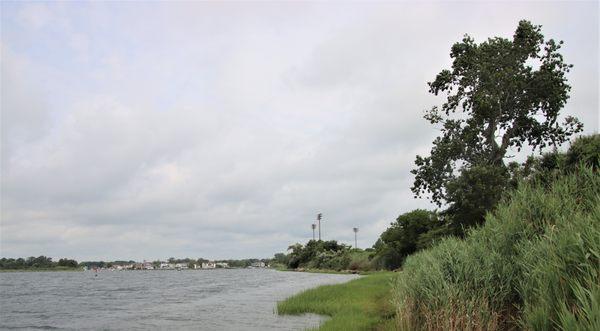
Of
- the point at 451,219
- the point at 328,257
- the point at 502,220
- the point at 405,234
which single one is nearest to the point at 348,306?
the point at 502,220

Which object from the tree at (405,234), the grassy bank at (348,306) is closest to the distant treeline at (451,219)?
the tree at (405,234)

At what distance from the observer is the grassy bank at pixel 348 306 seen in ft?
67.3

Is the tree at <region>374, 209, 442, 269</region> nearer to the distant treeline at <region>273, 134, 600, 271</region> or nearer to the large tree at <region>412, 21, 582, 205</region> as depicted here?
A: the distant treeline at <region>273, 134, 600, 271</region>

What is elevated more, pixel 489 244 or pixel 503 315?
pixel 489 244

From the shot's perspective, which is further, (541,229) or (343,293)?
(343,293)

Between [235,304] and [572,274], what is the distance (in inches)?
1271

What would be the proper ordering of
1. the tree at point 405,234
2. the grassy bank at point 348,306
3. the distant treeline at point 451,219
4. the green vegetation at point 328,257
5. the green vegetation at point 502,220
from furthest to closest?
1. the green vegetation at point 328,257
2. the tree at point 405,234
3. the distant treeline at point 451,219
4. the grassy bank at point 348,306
5. the green vegetation at point 502,220

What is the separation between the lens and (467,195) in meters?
39.9

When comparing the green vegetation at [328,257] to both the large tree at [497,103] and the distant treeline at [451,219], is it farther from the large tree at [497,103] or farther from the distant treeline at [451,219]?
the large tree at [497,103]

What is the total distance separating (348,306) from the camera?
27.4 m

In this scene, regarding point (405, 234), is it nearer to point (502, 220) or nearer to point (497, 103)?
point (497, 103)

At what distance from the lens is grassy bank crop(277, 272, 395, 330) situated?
20.5m

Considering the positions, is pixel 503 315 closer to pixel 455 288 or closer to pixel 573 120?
pixel 455 288

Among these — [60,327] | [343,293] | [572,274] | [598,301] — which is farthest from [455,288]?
[60,327]
